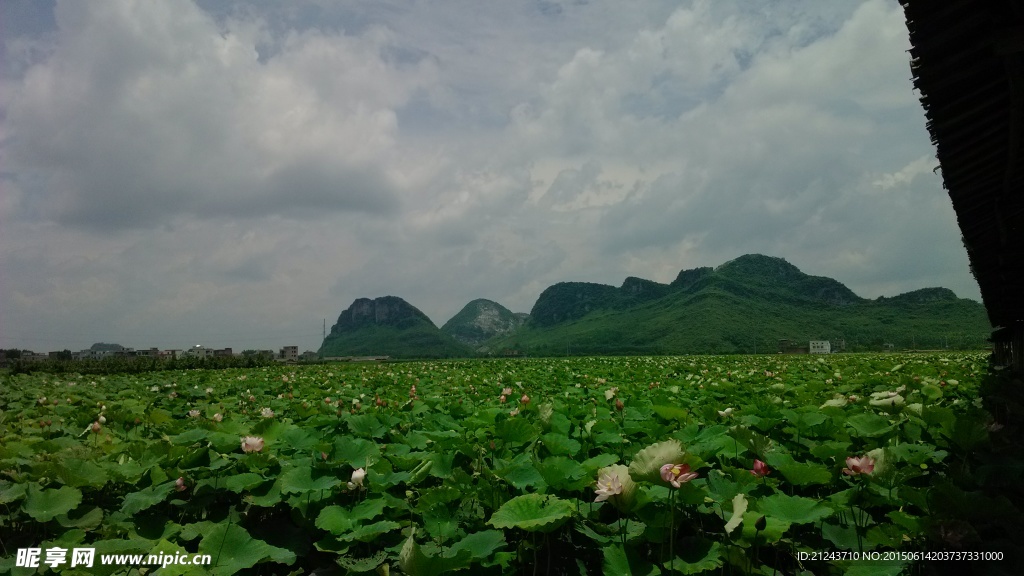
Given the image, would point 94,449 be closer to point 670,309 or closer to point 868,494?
point 868,494

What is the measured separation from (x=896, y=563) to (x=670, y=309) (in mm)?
109776

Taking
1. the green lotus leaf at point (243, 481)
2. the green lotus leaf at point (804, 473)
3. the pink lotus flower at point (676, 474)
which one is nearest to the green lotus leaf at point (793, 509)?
the green lotus leaf at point (804, 473)

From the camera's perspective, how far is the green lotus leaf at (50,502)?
2354mm

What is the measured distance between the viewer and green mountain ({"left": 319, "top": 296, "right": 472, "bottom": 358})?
118 m

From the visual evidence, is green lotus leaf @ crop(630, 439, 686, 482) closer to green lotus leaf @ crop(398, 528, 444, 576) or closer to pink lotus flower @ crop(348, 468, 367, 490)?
green lotus leaf @ crop(398, 528, 444, 576)

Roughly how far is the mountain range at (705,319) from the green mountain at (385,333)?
0.30 meters

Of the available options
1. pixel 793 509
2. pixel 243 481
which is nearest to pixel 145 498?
pixel 243 481

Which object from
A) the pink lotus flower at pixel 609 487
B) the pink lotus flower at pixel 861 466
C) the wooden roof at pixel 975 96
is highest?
the wooden roof at pixel 975 96

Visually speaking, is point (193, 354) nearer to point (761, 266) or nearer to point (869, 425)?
point (869, 425)

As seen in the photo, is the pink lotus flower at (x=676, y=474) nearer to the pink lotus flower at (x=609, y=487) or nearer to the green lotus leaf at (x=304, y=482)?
the pink lotus flower at (x=609, y=487)

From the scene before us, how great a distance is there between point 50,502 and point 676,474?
2718 mm

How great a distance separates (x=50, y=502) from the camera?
242cm

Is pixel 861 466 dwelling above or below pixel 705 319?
below

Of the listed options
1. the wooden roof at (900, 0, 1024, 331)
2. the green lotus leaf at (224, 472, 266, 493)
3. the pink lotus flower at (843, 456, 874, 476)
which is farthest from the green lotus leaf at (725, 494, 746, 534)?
the wooden roof at (900, 0, 1024, 331)
